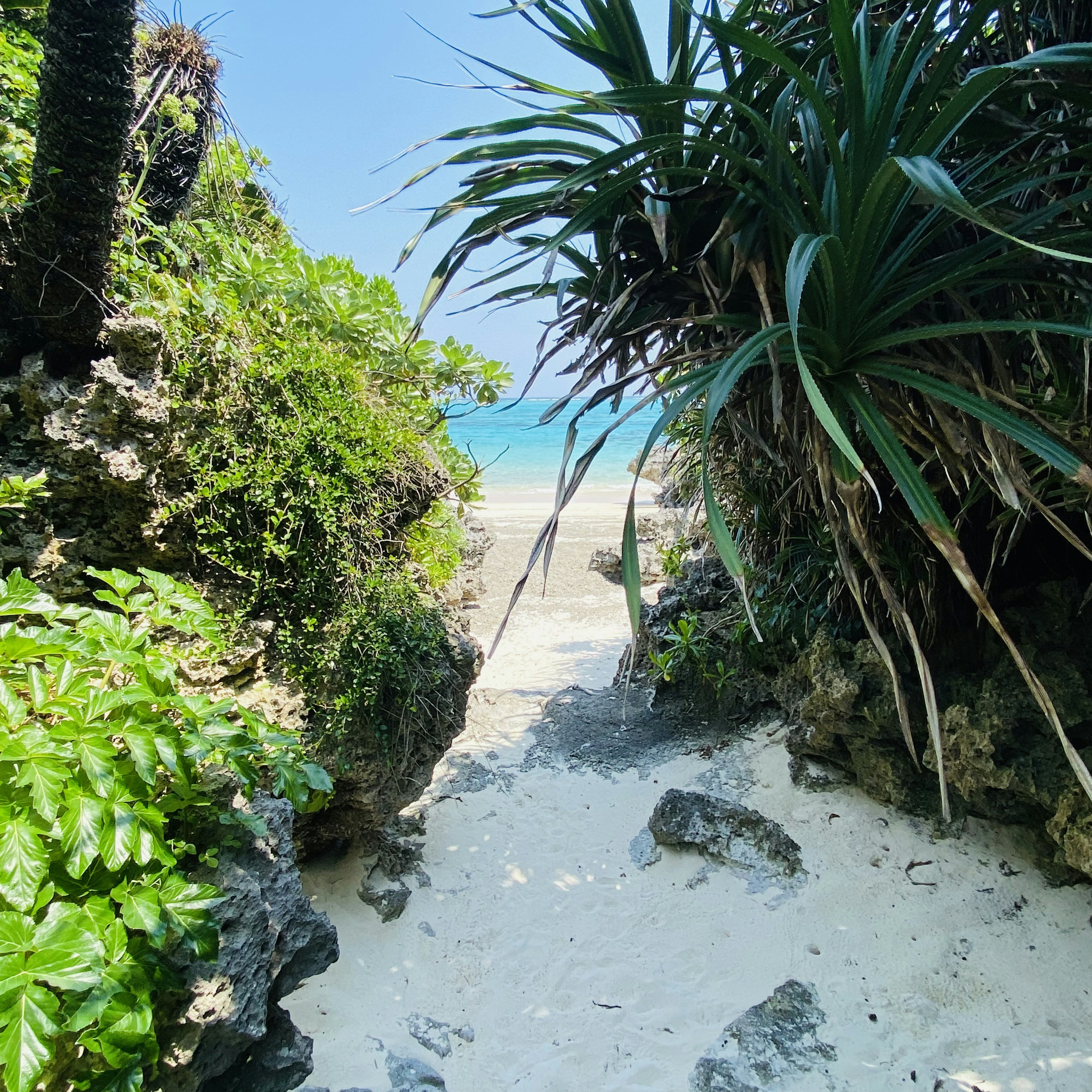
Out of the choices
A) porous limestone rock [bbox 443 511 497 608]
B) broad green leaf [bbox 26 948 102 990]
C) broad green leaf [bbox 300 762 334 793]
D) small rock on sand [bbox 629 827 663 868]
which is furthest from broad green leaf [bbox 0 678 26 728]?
porous limestone rock [bbox 443 511 497 608]

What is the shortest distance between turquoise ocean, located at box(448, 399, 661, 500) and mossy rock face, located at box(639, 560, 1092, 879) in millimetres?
9281

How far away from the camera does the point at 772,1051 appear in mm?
2178

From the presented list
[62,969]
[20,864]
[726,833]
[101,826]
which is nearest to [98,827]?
[101,826]

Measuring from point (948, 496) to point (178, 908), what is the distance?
114 inches

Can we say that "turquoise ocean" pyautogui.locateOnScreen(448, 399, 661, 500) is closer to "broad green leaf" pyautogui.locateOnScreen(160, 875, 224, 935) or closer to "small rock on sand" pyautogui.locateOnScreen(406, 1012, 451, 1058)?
"small rock on sand" pyautogui.locateOnScreen(406, 1012, 451, 1058)

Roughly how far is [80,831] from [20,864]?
4.2 inches

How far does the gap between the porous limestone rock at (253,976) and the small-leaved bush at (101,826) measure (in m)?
0.08

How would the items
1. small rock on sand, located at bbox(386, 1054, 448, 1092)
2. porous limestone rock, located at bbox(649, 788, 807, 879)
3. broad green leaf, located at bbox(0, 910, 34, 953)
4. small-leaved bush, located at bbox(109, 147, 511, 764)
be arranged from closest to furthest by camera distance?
1. broad green leaf, located at bbox(0, 910, 34, 953)
2. small rock on sand, located at bbox(386, 1054, 448, 1092)
3. small-leaved bush, located at bbox(109, 147, 511, 764)
4. porous limestone rock, located at bbox(649, 788, 807, 879)

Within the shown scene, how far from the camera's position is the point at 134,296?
2.35 m

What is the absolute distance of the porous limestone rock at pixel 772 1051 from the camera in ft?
6.84

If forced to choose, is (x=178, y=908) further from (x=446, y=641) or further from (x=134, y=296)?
(x=134, y=296)

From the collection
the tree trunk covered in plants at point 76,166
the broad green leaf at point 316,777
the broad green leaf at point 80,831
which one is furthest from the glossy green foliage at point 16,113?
the broad green leaf at point 316,777

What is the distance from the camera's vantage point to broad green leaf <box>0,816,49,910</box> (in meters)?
1.20

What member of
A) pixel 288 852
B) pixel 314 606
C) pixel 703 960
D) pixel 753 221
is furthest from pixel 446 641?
pixel 753 221
